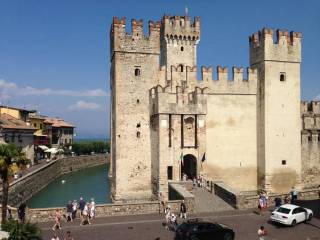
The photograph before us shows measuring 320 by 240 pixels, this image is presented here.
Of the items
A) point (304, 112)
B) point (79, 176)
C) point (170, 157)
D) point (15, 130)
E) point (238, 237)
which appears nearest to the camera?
point (238, 237)

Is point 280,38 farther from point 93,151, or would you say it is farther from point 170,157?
point 93,151

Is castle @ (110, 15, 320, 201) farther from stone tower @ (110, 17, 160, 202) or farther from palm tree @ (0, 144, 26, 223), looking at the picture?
palm tree @ (0, 144, 26, 223)

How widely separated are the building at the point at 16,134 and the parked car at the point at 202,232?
94.0 feet

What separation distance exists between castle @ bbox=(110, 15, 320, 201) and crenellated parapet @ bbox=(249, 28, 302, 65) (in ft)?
0.27

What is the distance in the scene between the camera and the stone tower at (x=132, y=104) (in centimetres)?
2983

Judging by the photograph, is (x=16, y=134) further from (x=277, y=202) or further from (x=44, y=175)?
(x=277, y=202)

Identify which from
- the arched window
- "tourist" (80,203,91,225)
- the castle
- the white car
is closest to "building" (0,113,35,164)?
the castle

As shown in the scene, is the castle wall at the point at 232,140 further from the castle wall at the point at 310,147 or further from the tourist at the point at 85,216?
the tourist at the point at 85,216

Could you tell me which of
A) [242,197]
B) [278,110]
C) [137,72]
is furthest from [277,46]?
[242,197]

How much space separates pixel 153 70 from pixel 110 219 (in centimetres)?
1371

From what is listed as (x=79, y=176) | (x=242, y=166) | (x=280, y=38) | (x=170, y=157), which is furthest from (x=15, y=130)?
(x=280, y=38)

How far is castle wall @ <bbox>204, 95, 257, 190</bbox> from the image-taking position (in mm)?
31297

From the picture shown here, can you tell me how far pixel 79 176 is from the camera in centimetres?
5512

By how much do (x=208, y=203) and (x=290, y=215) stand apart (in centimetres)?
642
